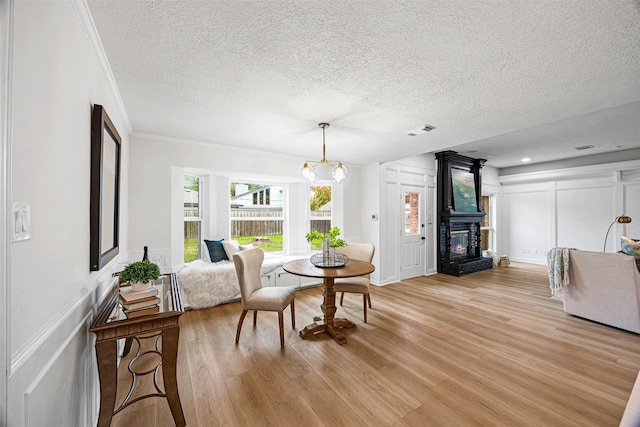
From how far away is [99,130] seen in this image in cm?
150

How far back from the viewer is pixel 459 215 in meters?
5.75

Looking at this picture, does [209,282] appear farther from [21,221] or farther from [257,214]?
[21,221]

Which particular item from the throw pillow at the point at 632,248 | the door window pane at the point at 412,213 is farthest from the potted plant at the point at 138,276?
the throw pillow at the point at 632,248

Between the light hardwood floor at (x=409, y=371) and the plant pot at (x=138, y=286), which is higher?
the plant pot at (x=138, y=286)

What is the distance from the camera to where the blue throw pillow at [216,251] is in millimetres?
4035

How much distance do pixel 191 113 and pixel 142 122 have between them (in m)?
0.72

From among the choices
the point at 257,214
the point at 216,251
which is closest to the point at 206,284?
the point at 216,251

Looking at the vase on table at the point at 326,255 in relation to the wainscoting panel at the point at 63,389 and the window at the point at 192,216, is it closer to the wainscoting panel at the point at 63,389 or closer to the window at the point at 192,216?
the wainscoting panel at the point at 63,389

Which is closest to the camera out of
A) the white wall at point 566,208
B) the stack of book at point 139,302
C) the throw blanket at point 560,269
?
the stack of book at point 139,302

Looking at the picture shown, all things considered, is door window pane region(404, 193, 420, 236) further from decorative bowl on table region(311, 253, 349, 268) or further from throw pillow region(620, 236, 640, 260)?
throw pillow region(620, 236, 640, 260)

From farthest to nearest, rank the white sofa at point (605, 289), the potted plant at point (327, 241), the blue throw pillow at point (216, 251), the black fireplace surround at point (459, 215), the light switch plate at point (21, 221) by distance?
the black fireplace surround at point (459, 215) → the blue throw pillow at point (216, 251) → the potted plant at point (327, 241) → the white sofa at point (605, 289) → the light switch plate at point (21, 221)

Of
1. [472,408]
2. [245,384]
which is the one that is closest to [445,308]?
[472,408]

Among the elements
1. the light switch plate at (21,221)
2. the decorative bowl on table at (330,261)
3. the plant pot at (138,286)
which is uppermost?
the light switch plate at (21,221)

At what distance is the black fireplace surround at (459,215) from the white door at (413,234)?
1.59 feet
